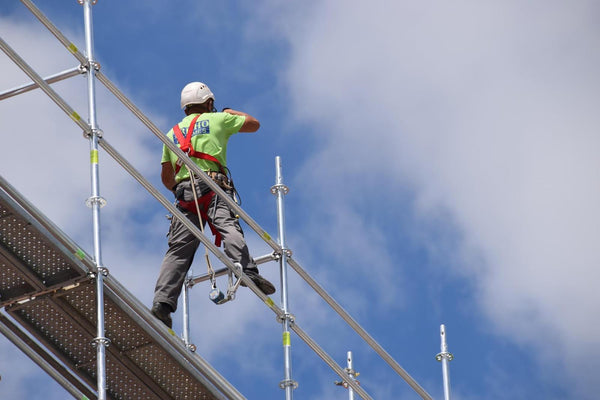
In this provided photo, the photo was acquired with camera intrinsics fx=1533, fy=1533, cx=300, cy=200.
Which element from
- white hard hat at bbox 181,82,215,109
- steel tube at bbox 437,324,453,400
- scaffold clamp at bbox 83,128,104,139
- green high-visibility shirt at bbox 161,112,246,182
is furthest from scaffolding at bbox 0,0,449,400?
steel tube at bbox 437,324,453,400

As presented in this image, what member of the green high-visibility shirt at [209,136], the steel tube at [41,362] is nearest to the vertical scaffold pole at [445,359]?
the green high-visibility shirt at [209,136]

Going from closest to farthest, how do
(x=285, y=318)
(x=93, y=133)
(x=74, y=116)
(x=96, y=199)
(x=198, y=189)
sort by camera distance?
(x=96, y=199) → (x=74, y=116) → (x=93, y=133) → (x=285, y=318) → (x=198, y=189)

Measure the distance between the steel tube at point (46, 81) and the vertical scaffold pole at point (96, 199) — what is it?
208 millimetres

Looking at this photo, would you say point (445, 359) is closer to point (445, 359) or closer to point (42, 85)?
point (445, 359)

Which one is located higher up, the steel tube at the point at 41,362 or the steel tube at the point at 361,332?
the steel tube at the point at 361,332

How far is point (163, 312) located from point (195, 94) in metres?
2.23

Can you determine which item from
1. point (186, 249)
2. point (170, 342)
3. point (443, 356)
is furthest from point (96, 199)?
point (443, 356)

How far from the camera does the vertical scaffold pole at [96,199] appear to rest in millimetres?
10148

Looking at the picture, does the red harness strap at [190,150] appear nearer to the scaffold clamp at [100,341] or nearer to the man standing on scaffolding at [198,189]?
the man standing on scaffolding at [198,189]

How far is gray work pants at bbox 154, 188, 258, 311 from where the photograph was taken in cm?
1172

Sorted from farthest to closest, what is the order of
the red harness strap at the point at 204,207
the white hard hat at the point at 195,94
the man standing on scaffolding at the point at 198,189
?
1. the white hard hat at the point at 195,94
2. the red harness strap at the point at 204,207
3. the man standing on scaffolding at the point at 198,189

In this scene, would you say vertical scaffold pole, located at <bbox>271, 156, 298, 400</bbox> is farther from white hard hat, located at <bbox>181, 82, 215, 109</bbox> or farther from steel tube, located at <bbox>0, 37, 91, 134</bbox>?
steel tube, located at <bbox>0, 37, 91, 134</bbox>

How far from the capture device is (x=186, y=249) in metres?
11.9

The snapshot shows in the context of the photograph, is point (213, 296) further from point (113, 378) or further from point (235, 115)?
point (235, 115)
